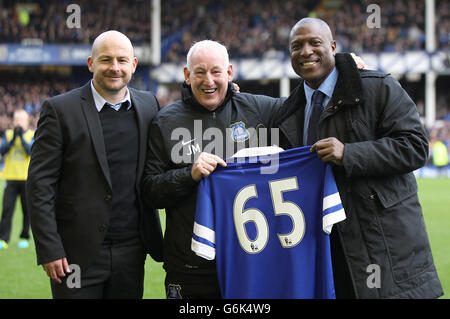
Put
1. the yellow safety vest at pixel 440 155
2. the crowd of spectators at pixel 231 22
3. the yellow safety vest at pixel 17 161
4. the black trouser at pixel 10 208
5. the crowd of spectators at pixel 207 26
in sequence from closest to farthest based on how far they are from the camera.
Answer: the black trouser at pixel 10 208, the yellow safety vest at pixel 17 161, the yellow safety vest at pixel 440 155, the crowd of spectators at pixel 207 26, the crowd of spectators at pixel 231 22

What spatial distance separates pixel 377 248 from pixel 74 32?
26797 millimetres

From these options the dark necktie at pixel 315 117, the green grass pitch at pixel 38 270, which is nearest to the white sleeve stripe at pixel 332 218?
the dark necktie at pixel 315 117

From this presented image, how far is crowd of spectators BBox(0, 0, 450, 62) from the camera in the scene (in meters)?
25.8

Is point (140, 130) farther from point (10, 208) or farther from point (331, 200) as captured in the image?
point (10, 208)

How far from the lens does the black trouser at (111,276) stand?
2887mm

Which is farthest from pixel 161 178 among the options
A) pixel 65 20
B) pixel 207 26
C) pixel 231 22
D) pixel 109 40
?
pixel 65 20

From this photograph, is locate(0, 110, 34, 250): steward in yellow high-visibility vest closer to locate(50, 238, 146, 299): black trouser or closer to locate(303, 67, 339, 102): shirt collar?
locate(50, 238, 146, 299): black trouser

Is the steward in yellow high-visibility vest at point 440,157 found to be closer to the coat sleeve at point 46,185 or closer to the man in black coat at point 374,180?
the man in black coat at point 374,180

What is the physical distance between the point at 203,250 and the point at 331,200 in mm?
722

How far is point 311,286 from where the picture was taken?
279cm

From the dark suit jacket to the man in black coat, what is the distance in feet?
3.98

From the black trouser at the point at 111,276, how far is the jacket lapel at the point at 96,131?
0.38m

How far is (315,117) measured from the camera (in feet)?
9.37
